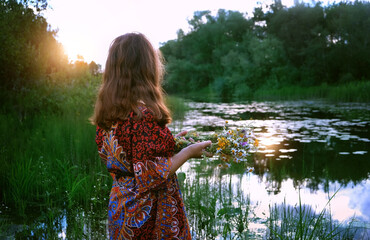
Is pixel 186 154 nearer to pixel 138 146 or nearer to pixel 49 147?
pixel 138 146

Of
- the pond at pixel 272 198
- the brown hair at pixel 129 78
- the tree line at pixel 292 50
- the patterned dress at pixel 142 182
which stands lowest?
the pond at pixel 272 198

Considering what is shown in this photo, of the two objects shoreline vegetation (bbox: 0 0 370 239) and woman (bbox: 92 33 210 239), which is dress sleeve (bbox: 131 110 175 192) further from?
shoreline vegetation (bbox: 0 0 370 239)

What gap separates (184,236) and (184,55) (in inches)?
2481

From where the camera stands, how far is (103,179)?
15.5ft

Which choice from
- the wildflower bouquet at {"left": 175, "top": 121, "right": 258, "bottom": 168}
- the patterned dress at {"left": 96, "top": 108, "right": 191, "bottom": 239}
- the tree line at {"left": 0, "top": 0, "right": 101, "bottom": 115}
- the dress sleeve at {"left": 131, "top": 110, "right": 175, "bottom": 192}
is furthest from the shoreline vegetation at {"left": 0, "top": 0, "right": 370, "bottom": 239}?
the dress sleeve at {"left": 131, "top": 110, "right": 175, "bottom": 192}

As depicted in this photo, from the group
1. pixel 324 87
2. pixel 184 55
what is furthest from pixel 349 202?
pixel 184 55

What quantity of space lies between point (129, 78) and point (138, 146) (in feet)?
1.31

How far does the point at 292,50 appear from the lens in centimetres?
3641

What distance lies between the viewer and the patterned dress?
181 cm

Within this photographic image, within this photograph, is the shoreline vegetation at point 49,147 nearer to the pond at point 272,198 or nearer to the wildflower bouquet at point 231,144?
the pond at point 272,198

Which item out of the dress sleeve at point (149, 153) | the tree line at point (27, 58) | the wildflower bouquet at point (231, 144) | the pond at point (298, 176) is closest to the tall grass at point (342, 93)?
the pond at point (298, 176)

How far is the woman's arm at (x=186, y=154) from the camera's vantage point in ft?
6.27

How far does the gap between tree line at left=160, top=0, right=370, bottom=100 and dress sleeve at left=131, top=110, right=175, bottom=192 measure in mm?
25831

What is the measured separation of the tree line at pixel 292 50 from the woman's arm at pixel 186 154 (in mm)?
25574
